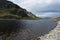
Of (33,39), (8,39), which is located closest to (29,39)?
(33,39)

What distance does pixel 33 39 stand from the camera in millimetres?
46031

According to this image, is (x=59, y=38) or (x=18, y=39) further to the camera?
(x=18, y=39)

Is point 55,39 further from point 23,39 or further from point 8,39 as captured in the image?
point 8,39

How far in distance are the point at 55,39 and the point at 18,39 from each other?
13.0 m

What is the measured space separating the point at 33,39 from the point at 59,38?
493 inches

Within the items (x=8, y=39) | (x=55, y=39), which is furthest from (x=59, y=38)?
(x=8, y=39)

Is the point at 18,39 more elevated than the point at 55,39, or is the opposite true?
the point at 55,39

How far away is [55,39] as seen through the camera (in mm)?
35500

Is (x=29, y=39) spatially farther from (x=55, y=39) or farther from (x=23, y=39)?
(x=55, y=39)

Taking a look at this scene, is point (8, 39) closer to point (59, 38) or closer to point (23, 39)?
point (23, 39)

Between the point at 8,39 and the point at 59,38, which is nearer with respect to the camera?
the point at 59,38

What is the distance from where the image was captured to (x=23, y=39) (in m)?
44.8

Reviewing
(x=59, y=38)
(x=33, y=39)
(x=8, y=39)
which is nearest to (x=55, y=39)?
(x=59, y=38)

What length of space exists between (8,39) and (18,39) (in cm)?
276
